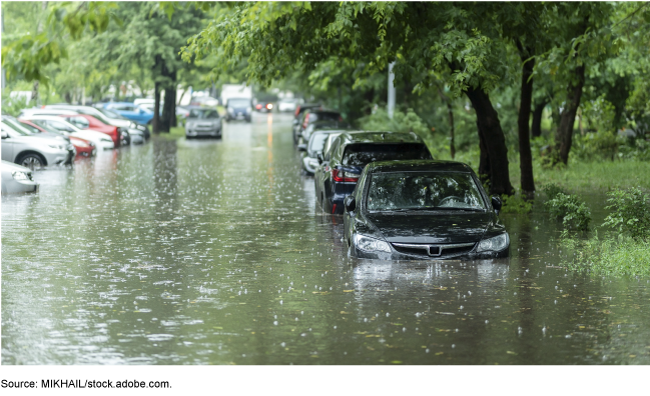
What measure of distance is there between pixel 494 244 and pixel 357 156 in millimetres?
6016

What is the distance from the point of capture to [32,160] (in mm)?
A: 30359

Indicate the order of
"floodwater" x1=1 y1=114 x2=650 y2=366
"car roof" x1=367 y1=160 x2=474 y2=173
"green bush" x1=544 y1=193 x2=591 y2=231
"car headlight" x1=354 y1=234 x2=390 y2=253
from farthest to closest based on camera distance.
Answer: "green bush" x1=544 y1=193 x2=591 y2=231 → "car roof" x1=367 y1=160 x2=474 y2=173 → "car headlight" x1=354 y1=234 x2=390 y2=253 → "floodwater" x1=1 y1=114 x2=650 y2=366

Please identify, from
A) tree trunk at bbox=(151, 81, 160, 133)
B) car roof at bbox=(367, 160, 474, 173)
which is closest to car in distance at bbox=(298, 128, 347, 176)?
car roof at bbox=(367, 160, 474, 173)

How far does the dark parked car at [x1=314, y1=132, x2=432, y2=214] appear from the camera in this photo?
1733 cm

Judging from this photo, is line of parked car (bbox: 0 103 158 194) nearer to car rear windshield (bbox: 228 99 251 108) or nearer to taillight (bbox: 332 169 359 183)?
taillight (bbox: 332 169 359 183)

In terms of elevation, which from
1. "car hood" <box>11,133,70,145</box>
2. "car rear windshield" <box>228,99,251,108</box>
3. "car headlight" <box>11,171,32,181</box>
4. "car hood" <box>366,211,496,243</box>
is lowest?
"car headlight" <box>11,171,32,181</box>

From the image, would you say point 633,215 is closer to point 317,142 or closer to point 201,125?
point 317,142

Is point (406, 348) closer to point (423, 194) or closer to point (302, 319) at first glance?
point (302, 319)

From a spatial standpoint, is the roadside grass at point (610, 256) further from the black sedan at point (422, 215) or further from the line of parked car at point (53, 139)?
the line of parked car at point (53, 139)

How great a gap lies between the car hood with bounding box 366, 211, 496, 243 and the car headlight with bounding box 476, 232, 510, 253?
0.35ft

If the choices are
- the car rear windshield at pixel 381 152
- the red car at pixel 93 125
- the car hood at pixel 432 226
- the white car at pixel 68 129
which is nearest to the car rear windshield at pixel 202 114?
the red car at pixel 93 125

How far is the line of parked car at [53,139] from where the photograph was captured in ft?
72.5

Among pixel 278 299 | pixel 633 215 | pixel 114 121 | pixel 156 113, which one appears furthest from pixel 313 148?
pixel 156 113
